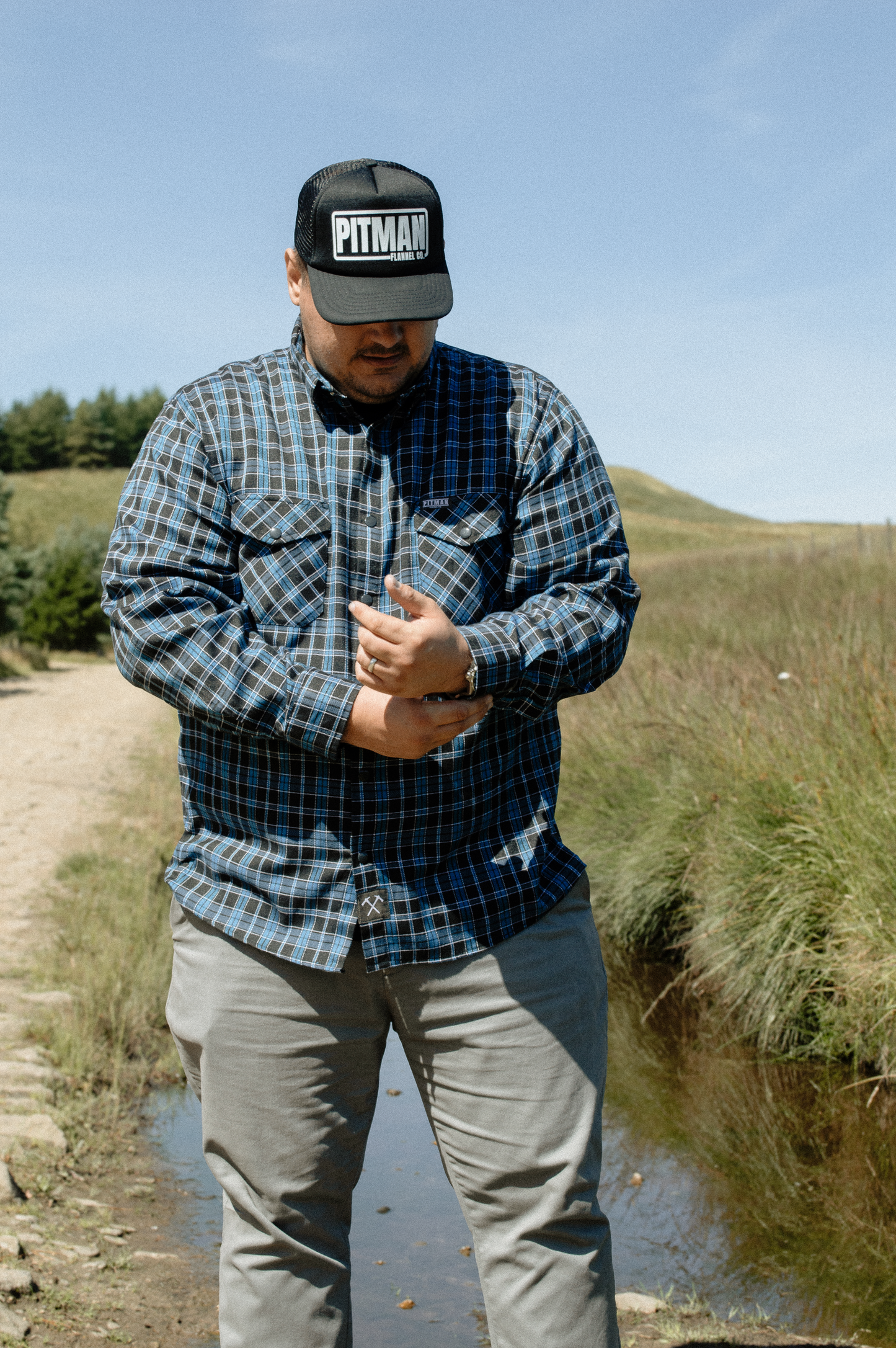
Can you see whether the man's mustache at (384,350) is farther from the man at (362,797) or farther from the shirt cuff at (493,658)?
the shirt cuff at (493,658)

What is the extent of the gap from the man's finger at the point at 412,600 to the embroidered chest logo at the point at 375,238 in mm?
551

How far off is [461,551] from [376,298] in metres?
0.42

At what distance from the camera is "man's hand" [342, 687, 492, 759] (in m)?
1.75

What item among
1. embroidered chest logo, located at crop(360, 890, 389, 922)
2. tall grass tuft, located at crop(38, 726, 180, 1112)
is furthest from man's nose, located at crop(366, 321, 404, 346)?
tall grass tuft, located at crop(38, 726, 180, 1112)

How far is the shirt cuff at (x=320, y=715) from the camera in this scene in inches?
69.8

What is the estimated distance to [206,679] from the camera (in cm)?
178

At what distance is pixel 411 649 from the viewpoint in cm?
169

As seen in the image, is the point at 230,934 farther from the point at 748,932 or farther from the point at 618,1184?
the point at 748,932

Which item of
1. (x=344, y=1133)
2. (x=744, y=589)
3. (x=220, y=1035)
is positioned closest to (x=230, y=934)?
(x=220, y=1035)

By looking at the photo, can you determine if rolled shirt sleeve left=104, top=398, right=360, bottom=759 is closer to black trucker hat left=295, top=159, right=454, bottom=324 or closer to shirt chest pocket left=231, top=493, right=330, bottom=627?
shirt chest pocket left=231, top=493, right=330, bottom=627

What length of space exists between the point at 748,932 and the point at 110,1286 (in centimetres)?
273

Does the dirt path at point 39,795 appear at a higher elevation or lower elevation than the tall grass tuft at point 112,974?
lower

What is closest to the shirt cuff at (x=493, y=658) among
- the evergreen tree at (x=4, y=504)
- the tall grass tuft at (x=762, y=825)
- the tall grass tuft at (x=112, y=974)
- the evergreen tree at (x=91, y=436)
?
the tall grass tuft at (x=762, y=825)

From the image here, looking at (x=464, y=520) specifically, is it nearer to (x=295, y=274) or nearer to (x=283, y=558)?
(x=283, y=558)
